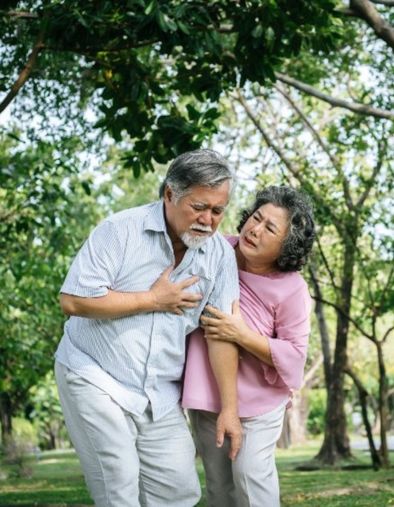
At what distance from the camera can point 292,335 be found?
14.9 ft

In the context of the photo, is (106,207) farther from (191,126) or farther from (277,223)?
(277,223)

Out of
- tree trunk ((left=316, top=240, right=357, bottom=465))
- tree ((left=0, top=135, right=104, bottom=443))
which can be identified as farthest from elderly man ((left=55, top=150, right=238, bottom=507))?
tree trunk ((left=316, top=240, right=357, bottom=465))

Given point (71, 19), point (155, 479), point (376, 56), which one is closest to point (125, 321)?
point (155, 479)

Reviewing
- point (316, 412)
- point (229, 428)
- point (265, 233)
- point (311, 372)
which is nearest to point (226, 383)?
point (229, 428)

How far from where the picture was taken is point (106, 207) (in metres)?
27.0

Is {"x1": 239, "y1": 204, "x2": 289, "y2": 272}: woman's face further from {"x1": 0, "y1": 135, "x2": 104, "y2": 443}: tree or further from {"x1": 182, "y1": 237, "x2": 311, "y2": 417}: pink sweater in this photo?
{"x1": 0, "y1": 135, "x2": 104, "y2": 443}: tree

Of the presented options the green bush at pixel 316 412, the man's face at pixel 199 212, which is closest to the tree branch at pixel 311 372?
the green bush at pixel 316 412

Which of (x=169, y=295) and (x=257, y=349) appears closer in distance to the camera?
(x=169, y=295)

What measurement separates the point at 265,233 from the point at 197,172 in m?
0.53

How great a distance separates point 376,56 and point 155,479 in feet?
40.1

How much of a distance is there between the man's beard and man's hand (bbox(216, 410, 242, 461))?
780 millimetres

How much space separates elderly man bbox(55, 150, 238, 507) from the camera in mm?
4059

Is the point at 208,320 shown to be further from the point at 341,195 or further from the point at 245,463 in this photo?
the point at 341,195

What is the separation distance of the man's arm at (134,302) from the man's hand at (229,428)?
0.54 m
